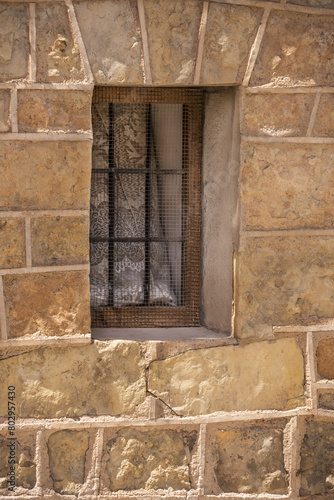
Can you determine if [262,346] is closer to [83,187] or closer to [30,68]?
[83,187]

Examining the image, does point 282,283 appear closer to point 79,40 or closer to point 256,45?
point 256,45

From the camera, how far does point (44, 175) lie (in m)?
2.37

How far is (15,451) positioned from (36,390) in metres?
0.27

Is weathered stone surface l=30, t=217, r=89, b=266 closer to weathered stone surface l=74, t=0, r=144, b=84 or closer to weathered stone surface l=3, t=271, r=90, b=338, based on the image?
weathered stone surface l=3, t=271, r=90, b=338

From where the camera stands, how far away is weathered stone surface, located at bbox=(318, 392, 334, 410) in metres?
2.57

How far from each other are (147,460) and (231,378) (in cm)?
51

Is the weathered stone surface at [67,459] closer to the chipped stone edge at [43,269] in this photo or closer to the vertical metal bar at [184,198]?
the chipped stone edge at [43,269]

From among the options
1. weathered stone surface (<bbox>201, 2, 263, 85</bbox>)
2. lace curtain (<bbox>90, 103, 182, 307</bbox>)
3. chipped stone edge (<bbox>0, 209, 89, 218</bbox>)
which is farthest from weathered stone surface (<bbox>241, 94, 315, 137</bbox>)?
chipped stone edge (<bbox>0, 209, 89, 218</bbox>)

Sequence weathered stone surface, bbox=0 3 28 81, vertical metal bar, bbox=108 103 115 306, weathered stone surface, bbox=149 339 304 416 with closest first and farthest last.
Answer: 1. weathered stone surface, bbox=0 3 28 81
2. weathered stone surface, bbox=149 339 304 416
3. vertical metal bar, bbox=108 103 115 306

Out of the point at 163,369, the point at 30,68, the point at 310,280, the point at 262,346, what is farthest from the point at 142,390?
the point at 30,68

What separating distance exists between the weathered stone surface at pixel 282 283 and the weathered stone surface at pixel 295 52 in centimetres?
68

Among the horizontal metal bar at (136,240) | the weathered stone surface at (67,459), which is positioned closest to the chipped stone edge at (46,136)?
the horizontal metal bar at (136,240)

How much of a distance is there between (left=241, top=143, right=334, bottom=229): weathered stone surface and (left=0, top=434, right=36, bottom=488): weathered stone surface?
1.32 m

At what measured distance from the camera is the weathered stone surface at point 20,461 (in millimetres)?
2414
